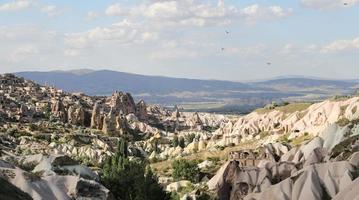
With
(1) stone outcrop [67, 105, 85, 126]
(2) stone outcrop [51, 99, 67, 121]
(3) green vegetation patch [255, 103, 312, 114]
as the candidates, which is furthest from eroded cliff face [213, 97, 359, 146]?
(2) stone outcrop [51, 99, 67, 121]

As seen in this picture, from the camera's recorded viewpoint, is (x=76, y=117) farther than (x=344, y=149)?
Yes

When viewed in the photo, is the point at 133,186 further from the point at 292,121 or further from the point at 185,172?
the point at 292,121

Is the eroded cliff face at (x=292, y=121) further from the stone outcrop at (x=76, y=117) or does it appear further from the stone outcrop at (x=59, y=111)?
the stone outcrop at (x=59, y=111)

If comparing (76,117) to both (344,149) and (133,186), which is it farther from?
(344,149)

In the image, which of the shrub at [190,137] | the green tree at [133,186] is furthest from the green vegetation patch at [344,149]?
the shrub at [190,137]

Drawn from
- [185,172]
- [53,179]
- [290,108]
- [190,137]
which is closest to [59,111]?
[190,137]

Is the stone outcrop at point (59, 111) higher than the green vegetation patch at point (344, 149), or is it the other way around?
the green vegetation patch at point (344, 149)

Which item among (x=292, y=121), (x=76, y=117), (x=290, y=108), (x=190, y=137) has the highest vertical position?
(x=290, y=108)

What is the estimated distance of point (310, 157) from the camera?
71.3 metres

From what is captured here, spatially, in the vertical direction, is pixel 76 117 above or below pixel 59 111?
below

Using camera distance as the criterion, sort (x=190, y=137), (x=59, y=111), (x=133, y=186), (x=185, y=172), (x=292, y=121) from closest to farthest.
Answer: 1. (x=133, y=186)
2. (x=185, y=172)
3. (x=292, y=121)
4. (x=190, y=137)
5. (x=59, y=111)

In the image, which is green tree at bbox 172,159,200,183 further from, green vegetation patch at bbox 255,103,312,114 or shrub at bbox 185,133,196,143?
shrub at bbox 185,133,196,143

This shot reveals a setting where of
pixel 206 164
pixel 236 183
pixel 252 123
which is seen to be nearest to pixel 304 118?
pixel 252 123

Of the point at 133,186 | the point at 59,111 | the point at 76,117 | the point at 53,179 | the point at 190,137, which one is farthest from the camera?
the point at 59,111
